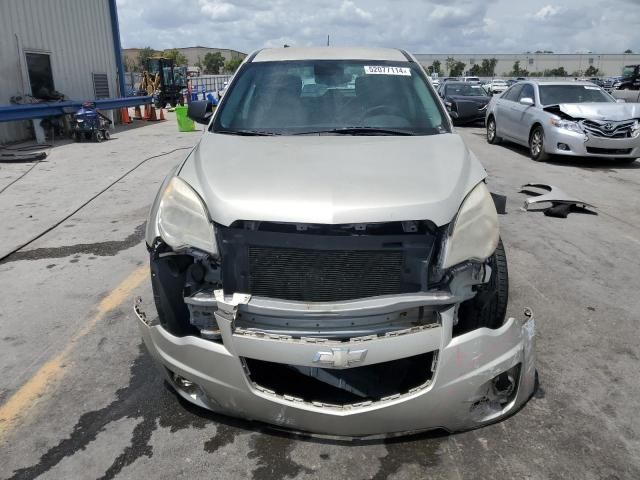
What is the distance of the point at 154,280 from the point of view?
2633 mm

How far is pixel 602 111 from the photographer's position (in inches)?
392

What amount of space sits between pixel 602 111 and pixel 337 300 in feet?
31.7

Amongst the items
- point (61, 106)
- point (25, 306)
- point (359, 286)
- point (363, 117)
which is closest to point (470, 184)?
point (359, 286)

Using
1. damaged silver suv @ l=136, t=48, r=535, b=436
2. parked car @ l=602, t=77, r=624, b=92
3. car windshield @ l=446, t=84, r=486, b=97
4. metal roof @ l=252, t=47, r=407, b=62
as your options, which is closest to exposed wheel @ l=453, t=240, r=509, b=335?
damaged silver suv @ l=136, t=48, r=535, b=436

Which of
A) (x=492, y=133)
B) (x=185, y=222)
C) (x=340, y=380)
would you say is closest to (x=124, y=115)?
(x=492, y=133)

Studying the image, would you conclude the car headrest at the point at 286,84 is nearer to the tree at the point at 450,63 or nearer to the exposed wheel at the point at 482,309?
the exposed wheel at the point at 482,309

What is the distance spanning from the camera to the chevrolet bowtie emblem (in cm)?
Answer: 217

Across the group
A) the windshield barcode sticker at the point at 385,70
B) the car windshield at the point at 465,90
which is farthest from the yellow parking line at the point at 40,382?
the car windshield at the point at 465,90

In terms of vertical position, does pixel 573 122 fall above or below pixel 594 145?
above

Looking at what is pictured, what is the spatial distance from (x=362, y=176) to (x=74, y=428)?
1.94 metres

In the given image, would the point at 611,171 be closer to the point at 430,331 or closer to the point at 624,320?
the point at 624,320

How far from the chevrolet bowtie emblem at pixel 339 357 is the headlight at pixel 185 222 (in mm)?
664

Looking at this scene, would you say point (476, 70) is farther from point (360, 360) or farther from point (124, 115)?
point (360, 360)

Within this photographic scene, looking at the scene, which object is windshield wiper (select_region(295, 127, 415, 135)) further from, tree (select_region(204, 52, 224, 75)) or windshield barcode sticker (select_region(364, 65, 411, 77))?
tree (select_region(204, 52, 224, 75))
